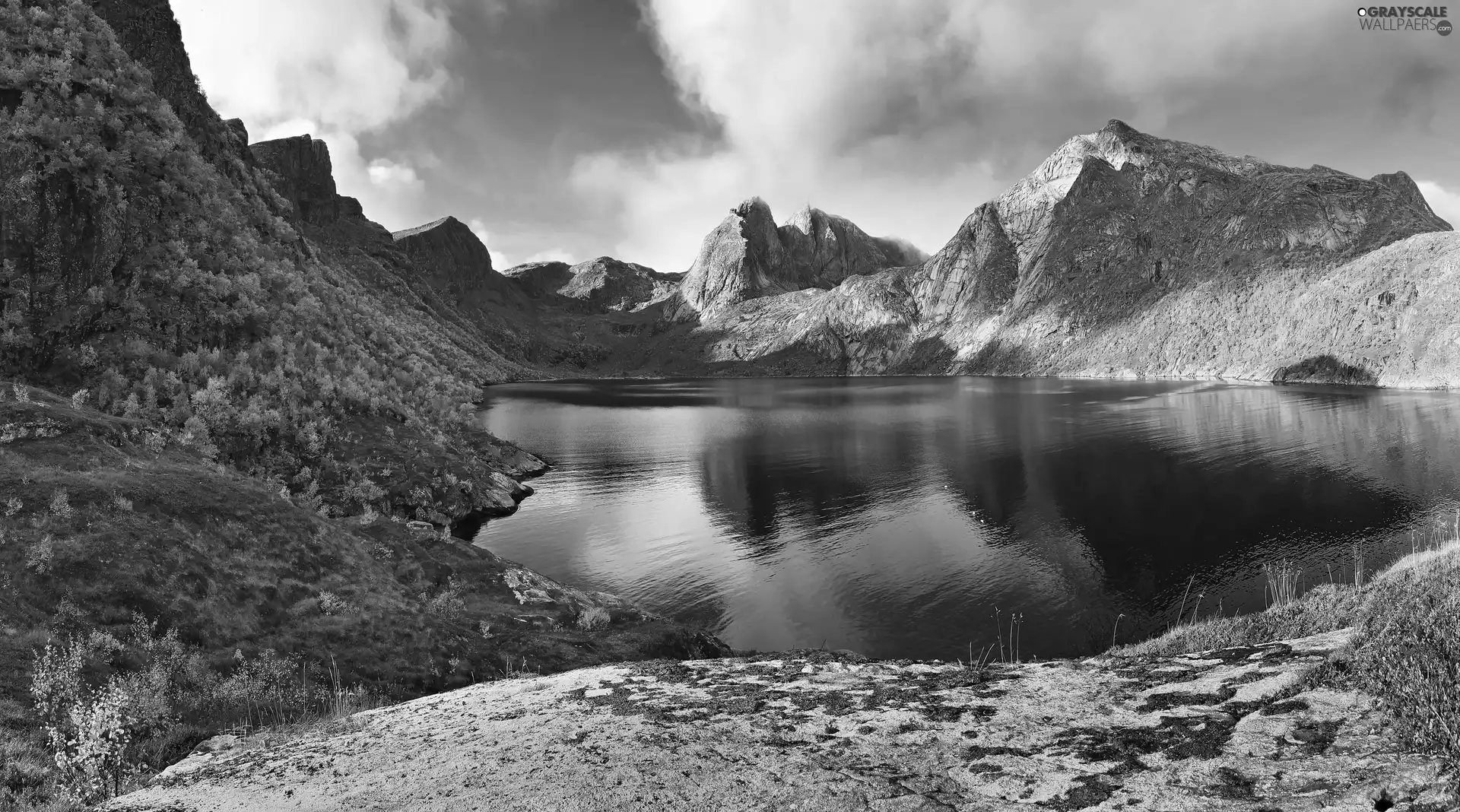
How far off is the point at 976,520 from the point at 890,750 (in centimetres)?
3330

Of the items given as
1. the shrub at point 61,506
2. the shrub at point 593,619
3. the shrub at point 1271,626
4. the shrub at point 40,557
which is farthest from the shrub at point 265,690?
the shrub at point 1271,626

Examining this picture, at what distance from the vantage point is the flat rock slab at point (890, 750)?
3959mm

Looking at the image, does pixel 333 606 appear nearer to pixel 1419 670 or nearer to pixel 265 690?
pixel 265 690

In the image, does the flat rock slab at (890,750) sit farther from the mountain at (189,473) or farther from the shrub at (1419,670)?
the mountain at (189,473)

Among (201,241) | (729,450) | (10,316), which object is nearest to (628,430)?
(729,450)

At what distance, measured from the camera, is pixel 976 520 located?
117 ft

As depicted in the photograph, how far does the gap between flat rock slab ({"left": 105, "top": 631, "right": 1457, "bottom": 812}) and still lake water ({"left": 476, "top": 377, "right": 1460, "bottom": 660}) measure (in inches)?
634

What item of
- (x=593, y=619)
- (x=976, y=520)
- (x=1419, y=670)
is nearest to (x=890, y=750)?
(x=1419, y=670)

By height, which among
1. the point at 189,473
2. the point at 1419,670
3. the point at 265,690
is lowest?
the point at 265,690

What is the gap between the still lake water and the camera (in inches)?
955

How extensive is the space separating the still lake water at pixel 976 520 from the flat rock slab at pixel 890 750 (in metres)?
16.1

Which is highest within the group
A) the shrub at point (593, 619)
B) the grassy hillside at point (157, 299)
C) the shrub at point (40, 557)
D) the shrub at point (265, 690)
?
the grassy hillside at point (157, 299)

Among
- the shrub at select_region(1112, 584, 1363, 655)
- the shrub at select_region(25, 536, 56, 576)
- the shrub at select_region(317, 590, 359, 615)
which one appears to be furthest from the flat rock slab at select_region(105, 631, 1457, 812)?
the shrub at select_region(1112, 584, 1363, 655)

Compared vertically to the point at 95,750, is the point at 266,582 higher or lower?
lower
